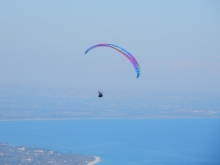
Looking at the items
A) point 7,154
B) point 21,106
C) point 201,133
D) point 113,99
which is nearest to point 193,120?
point 201,133

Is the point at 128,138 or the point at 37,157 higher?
the point at 128,138

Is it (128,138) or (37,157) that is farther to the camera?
(128,138)

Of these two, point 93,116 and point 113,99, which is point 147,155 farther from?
point 113,99

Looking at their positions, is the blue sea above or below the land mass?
above

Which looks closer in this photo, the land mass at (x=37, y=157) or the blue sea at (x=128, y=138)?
the land mass at (x=37, y=157)

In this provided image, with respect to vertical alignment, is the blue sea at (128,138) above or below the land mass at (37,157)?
above
